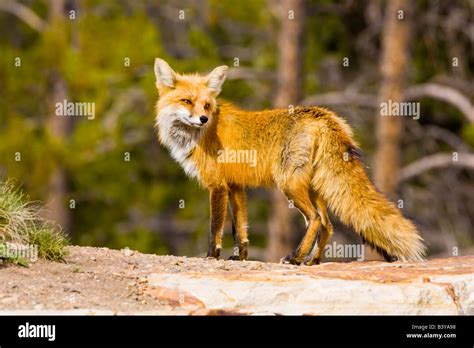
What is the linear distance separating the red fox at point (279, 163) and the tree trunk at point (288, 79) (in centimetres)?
1032

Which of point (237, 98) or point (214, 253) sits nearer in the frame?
point (214, 253)

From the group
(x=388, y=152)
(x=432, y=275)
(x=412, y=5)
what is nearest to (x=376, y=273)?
(x=432, y=275)

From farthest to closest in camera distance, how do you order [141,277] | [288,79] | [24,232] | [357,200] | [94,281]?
[288,79], [357,200], [24,232], [141,277], [94,281]

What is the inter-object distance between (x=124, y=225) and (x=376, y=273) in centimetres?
2007

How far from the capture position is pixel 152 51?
2292 centimetres

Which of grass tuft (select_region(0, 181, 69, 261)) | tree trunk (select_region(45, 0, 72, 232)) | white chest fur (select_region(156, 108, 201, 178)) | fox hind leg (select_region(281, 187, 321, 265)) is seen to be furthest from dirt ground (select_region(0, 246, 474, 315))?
tree trunk (select_region(45, 0, 72, 232))

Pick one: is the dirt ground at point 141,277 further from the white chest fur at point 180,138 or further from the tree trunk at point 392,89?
the tree trunk at point 392,89

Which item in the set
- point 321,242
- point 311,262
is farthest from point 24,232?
point 321,242

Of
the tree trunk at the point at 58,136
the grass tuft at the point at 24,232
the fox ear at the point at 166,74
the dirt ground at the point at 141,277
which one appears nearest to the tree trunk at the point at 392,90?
the tree trunk at the point at 58,136

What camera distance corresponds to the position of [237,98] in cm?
2411

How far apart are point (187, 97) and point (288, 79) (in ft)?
36.0

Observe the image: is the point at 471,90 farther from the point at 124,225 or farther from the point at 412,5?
the point at 124,225

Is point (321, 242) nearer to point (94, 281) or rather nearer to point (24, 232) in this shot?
point (94, 281)

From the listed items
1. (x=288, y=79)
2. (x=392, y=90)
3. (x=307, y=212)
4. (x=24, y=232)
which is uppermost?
(x=288, y=79)
